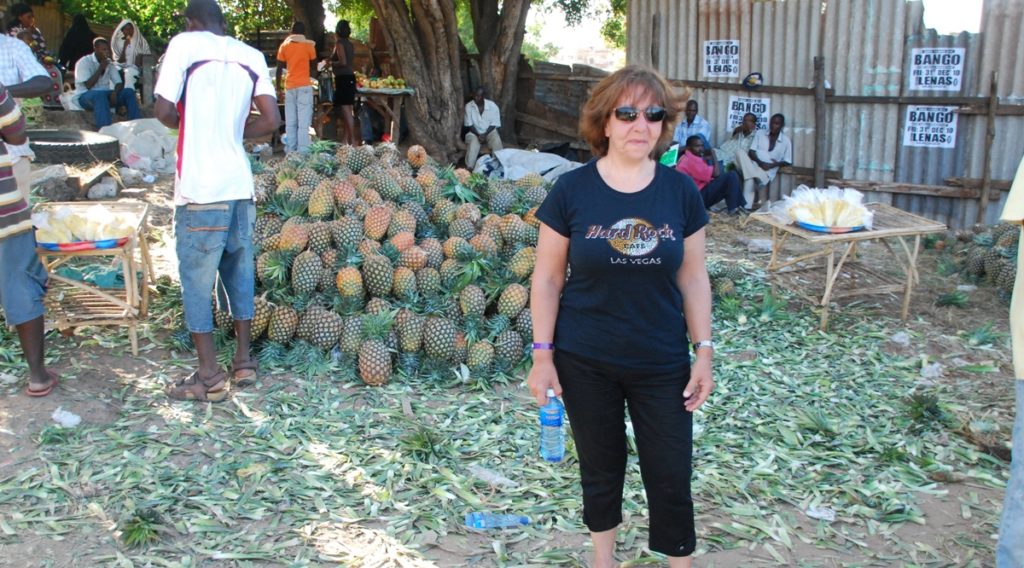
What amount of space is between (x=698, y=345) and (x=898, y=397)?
9.63ft

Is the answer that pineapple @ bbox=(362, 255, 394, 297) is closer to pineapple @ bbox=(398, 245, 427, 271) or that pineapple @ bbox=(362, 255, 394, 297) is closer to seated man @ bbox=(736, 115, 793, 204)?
pineapple @ bbox=(398, 245, 427, 271)

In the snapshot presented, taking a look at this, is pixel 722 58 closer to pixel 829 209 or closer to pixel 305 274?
pixel 829 209

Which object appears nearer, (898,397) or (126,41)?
(898,397)

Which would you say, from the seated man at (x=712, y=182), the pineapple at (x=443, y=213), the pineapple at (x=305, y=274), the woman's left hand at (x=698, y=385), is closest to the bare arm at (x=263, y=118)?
the pineapple at (x=305, y=274)

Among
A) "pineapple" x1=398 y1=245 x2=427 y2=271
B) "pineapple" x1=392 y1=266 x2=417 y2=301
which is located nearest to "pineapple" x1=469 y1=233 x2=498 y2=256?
"pineapple" x1=398 y1=245 x2=427 y2=271

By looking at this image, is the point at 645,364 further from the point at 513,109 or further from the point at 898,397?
the point at 513,109

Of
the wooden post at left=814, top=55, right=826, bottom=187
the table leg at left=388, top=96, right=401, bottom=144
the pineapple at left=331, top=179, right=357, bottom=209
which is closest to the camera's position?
the pineapple at left=331, top=179, right=357, bottom=209

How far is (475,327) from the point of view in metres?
5.53

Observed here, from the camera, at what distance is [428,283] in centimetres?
568

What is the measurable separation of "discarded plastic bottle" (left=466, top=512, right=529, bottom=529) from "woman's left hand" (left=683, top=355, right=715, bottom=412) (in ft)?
4.37

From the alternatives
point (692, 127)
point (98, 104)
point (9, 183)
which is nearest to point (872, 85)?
point (692, 127)

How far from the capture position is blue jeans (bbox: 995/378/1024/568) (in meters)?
2.70

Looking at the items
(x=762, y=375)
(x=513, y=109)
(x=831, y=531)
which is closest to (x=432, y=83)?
(x=513, y=109)

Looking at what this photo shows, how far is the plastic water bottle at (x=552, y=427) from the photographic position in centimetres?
322
